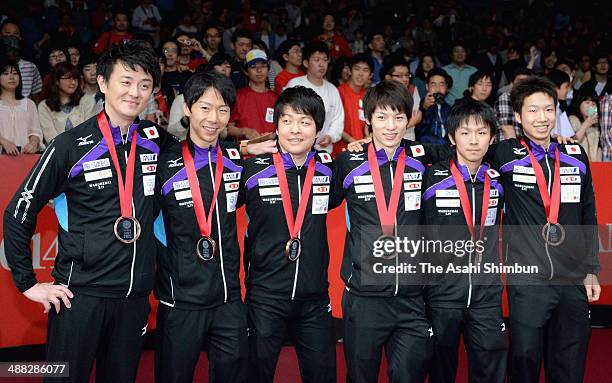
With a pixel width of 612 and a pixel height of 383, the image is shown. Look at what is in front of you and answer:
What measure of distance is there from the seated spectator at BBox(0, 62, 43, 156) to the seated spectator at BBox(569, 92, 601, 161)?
5646mm

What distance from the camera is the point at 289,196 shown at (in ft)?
13.5

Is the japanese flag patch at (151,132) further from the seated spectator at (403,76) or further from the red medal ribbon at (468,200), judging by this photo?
the seated spectator at (403,76)

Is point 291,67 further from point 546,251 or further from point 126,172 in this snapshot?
point 126,172

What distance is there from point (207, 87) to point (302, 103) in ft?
1.78

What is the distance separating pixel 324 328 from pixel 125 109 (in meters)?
1.61

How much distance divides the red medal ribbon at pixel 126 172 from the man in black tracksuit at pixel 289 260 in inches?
26.2

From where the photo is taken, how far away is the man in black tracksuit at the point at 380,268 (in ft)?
13.5

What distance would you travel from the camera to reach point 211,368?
4.02 m

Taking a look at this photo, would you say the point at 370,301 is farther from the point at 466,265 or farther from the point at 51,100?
the point at 51,100

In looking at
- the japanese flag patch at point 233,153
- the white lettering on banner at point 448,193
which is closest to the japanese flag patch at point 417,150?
the white lettering on banner at point 448,193

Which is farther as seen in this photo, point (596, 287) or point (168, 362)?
point (596, 287)

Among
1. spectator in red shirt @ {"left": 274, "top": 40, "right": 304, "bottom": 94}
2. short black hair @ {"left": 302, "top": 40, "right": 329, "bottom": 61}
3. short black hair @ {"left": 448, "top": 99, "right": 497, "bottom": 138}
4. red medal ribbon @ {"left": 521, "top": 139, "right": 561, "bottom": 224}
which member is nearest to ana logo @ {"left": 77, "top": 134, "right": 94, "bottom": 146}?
short black hair @ {"left": 448, "top": 99, "right": 497, "bottom": 138}

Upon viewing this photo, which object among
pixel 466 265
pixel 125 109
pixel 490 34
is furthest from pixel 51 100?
pixel 490 34

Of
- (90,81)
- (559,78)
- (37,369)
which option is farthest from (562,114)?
(37,369)
